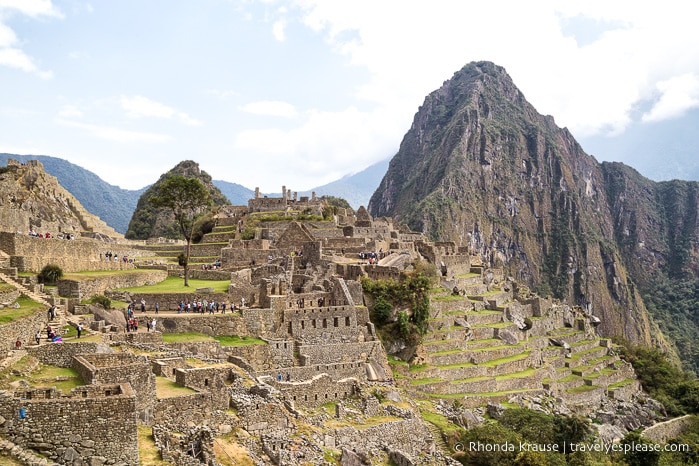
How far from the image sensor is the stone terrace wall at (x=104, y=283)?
92.0 feet

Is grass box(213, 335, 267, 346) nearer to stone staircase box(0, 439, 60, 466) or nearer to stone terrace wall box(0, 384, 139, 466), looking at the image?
stone terrace wall box(0, 384, 139, 466)

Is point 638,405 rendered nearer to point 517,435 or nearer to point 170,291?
point 517,435

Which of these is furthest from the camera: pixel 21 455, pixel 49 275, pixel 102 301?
pixel 49 275

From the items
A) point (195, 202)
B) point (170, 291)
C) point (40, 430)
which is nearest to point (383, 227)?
point (195, 202)

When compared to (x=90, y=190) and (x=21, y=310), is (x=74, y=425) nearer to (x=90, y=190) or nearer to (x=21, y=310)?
(x=21, y=310)

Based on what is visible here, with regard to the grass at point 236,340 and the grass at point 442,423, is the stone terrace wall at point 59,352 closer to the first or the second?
the grass at point 236,340

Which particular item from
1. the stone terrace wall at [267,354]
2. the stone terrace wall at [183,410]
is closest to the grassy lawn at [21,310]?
the stone terrace wall at [183,410]

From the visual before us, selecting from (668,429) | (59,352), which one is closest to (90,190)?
(668,429)

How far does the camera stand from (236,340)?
95.6ft

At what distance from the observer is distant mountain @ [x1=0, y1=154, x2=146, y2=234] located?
454 feet

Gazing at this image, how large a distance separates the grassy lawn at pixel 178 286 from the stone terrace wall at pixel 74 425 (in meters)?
18.7

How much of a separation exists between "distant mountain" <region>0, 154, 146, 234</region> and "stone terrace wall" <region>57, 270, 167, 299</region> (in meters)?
101

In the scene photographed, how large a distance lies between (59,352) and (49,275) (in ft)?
34.7

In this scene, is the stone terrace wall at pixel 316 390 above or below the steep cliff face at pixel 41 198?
below
